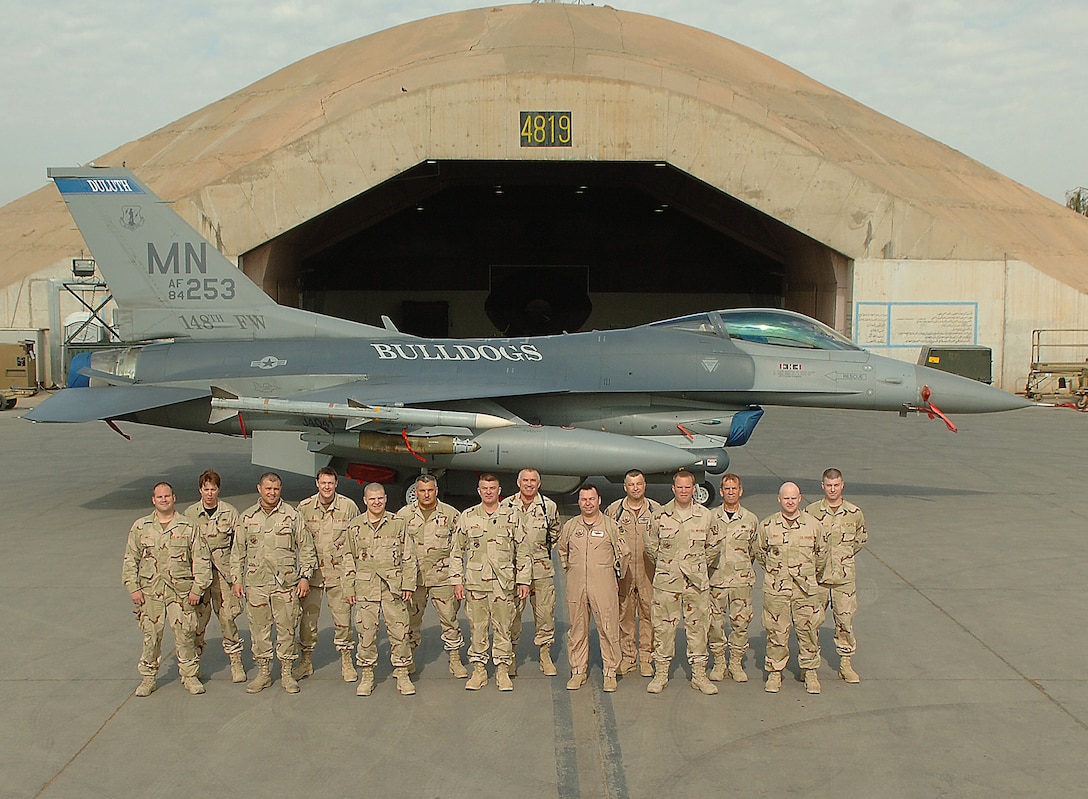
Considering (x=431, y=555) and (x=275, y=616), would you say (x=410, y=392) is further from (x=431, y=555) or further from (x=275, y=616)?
(x=275, y=616)

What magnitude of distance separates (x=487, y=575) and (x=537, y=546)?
0.38 metres

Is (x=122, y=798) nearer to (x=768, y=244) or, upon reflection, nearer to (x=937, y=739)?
(x=937, y=739)

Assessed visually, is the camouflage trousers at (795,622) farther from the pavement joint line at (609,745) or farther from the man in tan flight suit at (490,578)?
the man in tan flight suit at (490,578)

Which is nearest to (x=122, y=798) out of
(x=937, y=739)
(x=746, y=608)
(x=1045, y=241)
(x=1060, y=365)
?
(x=746, y=608)

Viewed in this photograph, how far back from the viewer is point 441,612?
6160mm

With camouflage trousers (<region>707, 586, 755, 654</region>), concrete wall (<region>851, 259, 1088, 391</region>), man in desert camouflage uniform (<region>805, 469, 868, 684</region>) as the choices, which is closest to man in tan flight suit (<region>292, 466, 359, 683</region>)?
camouflage trousers (<region>707, 586, 755, 654</region>)

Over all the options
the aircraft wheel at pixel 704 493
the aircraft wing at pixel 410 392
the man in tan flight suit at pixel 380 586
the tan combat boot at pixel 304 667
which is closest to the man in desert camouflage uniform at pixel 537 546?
the man in tan flight suit at pixel 380 586

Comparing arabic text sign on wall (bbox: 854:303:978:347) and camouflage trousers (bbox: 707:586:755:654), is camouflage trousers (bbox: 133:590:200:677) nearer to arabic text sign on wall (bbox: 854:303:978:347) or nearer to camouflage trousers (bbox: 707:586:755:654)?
camouflage trousers (bbox: 707:586:755:654)

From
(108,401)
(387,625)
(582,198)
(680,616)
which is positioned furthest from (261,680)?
(582,198)

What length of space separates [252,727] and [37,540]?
231 inches

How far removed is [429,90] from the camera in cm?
2166

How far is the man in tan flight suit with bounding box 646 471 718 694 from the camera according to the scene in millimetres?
5926

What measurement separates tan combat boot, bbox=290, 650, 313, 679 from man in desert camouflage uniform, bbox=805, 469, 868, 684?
3.47 metres

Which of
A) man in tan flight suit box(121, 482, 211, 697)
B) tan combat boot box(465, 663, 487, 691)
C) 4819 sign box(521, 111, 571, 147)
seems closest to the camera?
man in tan flight suit box(121, 482, 211, 697)
